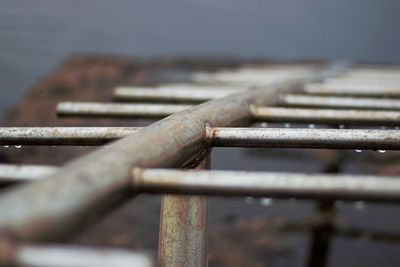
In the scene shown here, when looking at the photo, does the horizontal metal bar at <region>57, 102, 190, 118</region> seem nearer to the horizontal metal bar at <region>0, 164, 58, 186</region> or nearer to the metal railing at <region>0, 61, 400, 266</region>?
the metal railing at <region>0, 61, 400, 266</region>

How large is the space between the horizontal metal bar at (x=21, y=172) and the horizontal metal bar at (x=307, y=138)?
1.18 feet

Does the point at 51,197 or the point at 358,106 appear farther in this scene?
the point at 358,106

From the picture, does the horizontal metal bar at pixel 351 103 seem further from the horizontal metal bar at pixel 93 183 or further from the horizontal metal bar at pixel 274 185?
the horizontal metal bar at pixel 274 185

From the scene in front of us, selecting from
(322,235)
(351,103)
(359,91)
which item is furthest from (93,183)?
(322,235)

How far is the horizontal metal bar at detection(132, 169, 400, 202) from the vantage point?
66 centimetres

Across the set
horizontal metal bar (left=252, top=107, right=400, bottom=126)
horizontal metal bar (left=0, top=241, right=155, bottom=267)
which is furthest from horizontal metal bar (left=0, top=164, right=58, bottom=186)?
horizontal metal bar (left=252, top=107, right=400, bottom=126)

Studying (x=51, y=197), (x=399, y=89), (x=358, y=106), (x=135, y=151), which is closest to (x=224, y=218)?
(x=399, y=89)

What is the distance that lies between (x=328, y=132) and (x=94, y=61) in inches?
156

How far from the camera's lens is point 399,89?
2035mm

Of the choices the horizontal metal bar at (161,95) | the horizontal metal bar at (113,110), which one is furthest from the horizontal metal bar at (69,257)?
the horizontal metal bar at (161,95)

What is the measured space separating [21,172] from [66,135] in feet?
0.99

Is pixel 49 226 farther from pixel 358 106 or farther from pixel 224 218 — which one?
pixel 224 218

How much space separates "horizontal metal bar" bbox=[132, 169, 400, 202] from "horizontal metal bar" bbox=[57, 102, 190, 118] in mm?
794

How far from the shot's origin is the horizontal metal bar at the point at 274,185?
0.66m
